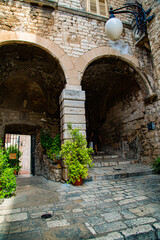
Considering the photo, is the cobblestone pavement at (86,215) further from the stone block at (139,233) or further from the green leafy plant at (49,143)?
the green leafy plant at (49,143)

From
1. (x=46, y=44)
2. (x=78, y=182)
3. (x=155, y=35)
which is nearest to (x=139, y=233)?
(x=78, y=182)

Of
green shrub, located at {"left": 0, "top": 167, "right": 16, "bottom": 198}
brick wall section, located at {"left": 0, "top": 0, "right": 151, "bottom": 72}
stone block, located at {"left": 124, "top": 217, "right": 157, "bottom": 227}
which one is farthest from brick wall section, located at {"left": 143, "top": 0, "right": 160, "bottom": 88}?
green shrub, located at {"left": 0, "top": 167, "right": 16, "bottom": 198}

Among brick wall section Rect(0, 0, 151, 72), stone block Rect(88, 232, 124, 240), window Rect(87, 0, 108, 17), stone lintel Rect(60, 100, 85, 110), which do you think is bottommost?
stone block Rect(88, 232, 124, 240)

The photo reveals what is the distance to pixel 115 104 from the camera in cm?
804

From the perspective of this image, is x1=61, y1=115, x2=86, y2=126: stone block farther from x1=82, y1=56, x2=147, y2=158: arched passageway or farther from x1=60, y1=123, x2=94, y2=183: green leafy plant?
x1=82, y1=56, x2=147, y2=158: arched passageway

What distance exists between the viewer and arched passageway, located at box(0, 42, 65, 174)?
18.5 ft

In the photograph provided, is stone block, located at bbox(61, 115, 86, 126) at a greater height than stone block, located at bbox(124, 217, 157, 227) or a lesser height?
greater

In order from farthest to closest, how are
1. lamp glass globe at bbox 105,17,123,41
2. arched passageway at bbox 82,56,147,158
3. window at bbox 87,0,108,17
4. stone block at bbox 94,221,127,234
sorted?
arched passageway at bbox 82,56,147,158
window at bbox 87,0,108,17
lamp glass globe at bbox 105,17,123,41
stone block at bbox 94,221,127,234

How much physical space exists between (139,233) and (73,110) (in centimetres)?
326

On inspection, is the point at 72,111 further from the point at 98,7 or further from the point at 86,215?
the point at 98,7

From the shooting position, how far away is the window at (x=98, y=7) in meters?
5.83

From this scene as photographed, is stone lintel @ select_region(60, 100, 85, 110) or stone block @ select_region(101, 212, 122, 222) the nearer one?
stone block @ select_region(101, 212, 122, 222)

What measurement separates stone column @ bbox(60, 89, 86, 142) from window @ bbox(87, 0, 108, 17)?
362 centimetres

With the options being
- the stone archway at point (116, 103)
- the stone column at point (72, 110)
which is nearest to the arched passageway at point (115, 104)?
the stone archway at point (116, 103)
